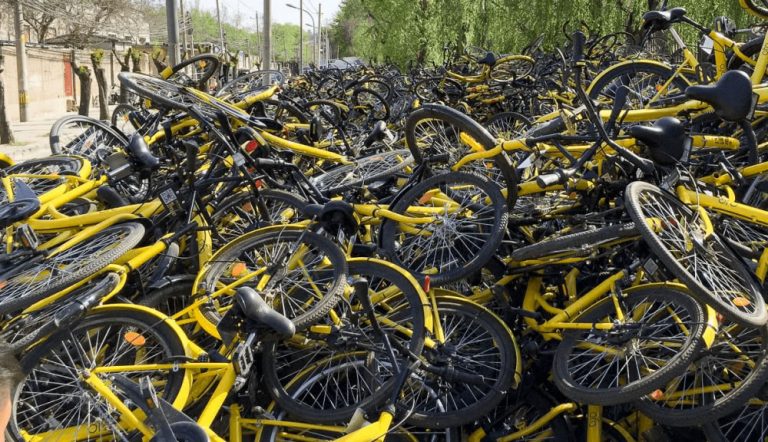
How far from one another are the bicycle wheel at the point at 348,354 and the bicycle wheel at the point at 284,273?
0.43ft

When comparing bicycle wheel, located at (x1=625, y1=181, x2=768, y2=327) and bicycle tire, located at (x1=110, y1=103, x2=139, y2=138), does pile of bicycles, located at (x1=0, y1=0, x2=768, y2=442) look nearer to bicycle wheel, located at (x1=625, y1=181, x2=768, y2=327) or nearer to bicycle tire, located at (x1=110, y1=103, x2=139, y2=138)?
bicycle wheel, located at (x1=625, y1=181, x2=768, y2=327)

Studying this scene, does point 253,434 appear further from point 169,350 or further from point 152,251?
point 152,251

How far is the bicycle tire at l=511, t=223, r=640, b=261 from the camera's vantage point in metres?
2.99

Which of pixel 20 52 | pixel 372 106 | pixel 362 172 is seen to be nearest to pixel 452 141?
pixel 362 172

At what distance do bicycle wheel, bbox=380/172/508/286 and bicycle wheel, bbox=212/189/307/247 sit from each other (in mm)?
815

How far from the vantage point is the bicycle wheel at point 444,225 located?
368 centimetres

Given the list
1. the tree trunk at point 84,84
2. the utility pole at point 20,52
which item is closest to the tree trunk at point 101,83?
the tree trunk at point 84,84

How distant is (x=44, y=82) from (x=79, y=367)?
24.9 meters

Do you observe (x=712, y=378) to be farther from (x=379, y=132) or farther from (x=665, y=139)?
(x=379, y=132)

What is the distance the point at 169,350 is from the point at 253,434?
2.06 ft

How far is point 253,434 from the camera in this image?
321 cm

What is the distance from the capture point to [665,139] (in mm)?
3123

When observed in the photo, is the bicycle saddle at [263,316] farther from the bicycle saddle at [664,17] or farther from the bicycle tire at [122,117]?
the bicycle tire at [122,117]

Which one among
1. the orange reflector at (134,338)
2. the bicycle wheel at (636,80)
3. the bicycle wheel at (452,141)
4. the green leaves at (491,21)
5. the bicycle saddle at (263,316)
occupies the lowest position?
the orange reflector at (134,338)
